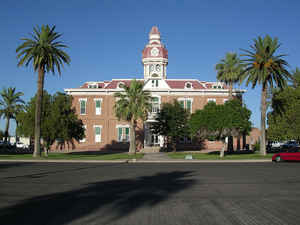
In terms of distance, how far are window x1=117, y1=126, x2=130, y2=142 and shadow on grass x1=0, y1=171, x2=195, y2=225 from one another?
4346 centimetres

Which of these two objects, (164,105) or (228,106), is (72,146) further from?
(228,106)

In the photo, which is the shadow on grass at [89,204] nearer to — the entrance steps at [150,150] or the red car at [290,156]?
the red car at [290,156]

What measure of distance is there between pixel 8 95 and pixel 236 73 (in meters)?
43.3

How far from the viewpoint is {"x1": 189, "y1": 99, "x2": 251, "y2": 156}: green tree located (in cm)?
3812

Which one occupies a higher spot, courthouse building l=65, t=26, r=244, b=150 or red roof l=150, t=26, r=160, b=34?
red roof l=150, t=26, r=160, b=34

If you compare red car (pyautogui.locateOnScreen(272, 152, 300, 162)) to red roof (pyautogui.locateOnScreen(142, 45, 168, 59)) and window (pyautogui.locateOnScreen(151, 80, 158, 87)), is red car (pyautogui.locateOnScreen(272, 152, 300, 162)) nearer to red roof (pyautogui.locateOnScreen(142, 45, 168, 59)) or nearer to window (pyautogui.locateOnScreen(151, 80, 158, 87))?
window (pyautogui.locateOnScreen(151, 80, 158, 87))

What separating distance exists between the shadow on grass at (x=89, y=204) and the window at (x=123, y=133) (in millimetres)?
43456

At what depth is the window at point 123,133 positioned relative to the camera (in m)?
57.4

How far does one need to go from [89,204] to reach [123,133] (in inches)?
1881

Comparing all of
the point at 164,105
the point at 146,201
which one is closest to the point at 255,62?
the point at 164,105

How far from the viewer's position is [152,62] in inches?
2808

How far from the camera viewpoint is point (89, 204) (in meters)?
9.88

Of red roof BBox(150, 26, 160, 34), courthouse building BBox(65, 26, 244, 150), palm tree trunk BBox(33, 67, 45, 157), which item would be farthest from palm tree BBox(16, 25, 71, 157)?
red roof BBox(150, 26, 160, 34)

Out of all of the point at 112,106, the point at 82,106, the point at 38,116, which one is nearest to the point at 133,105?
the point at 38,116
